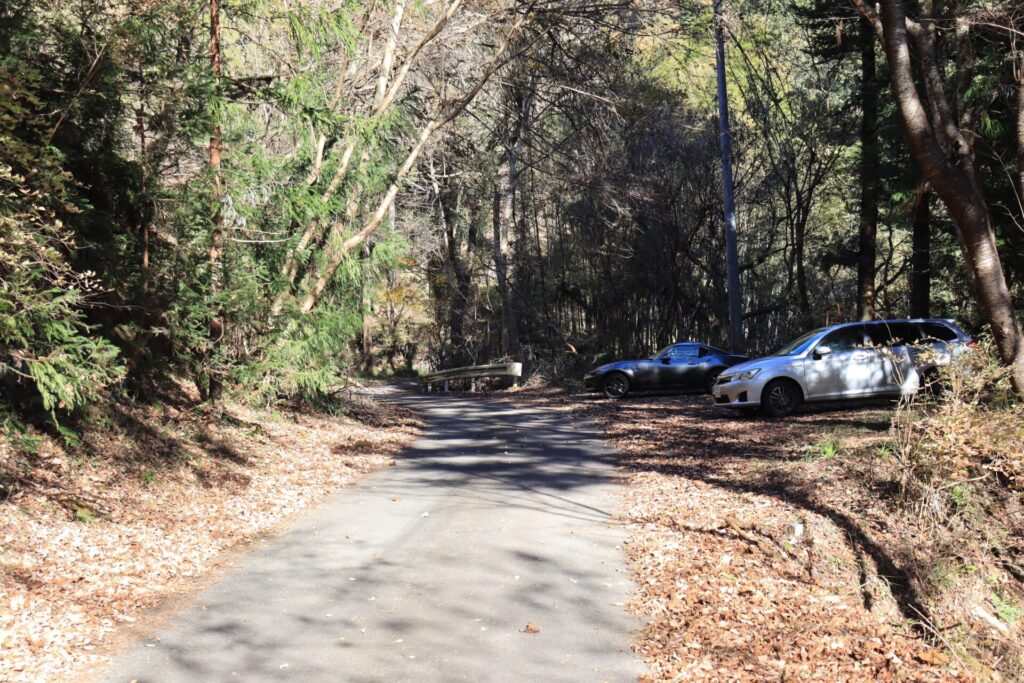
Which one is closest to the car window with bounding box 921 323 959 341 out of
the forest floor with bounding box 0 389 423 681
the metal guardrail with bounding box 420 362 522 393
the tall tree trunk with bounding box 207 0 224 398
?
the forest floor with bounding box 0 389 423 681

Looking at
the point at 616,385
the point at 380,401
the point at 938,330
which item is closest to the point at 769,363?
the point at 938,330

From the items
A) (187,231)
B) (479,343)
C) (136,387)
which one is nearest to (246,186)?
(187,231)

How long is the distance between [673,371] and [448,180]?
12242 mm

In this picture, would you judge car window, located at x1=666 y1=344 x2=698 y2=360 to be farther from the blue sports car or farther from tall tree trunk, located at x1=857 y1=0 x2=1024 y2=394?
tall tree trunk, located at x1=857 y1=0 x2=1024 y2=394

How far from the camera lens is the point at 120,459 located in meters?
11.0

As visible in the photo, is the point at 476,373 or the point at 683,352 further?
the point at 476,373

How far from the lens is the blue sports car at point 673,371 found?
1010 inches

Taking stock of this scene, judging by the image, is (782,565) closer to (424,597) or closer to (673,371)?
(424,597)

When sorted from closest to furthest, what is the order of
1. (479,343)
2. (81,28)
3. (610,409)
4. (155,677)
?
(155,677) < (81,28) < (610,409) < (479,343)

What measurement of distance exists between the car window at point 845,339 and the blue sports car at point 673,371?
747 cm

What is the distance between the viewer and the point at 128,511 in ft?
31.5

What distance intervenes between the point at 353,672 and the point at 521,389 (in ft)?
84.2

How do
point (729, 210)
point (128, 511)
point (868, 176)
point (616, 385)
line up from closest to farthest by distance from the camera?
1. point (128, 511)
2. point (868, 176)
3. point (729, 210)
4. point (616, 385)

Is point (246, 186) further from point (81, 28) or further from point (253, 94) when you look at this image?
point (81, 28)
